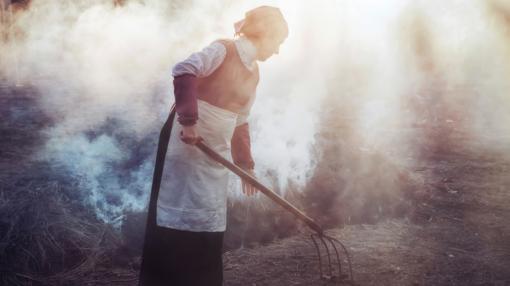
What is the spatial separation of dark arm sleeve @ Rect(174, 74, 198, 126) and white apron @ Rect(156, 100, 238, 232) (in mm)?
172

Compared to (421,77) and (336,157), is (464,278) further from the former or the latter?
(421,77)

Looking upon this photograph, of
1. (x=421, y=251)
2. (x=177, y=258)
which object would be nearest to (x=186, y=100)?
(x=177, y=258)

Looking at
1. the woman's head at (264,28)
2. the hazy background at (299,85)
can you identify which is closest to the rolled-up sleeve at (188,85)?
the woman's head at (264,28)

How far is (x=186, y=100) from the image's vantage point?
238cm

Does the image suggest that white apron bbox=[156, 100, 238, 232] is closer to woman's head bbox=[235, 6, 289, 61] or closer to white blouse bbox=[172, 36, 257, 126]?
white blouse bbox=[172, 36, 257, 126]

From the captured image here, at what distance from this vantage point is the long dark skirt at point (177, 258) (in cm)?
257

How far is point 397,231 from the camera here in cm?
508

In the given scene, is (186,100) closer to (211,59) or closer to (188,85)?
(188,85)

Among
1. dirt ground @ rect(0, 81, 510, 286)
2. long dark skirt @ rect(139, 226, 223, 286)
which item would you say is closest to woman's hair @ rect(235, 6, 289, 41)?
long dark skirt @ rect(139, 226, 223, 286)

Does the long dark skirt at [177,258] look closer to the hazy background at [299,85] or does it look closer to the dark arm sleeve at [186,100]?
the dark arm sleeve at [186,100]

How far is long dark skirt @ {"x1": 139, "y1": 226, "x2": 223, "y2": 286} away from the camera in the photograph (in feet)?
8.42

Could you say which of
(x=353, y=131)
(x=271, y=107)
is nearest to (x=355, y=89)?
(x=353, y=131)

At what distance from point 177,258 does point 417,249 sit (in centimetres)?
296

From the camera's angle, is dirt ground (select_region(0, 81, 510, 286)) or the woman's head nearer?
the woman's head
